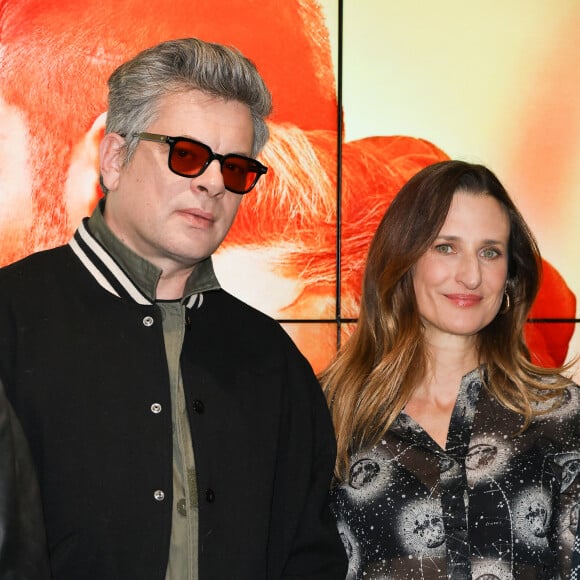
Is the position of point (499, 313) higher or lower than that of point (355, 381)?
higher

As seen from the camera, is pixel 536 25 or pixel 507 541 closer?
pixel 507 541

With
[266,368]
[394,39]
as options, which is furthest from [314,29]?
[266,368]

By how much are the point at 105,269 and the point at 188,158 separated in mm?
259

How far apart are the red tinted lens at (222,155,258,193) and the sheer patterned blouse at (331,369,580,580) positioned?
76 centimetres

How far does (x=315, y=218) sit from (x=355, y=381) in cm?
122

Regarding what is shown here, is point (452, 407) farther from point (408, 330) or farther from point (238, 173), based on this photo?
point (238, 173)

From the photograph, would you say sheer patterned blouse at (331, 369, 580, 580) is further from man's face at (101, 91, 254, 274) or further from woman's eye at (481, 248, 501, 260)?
man's face at (101, 91, 254, 274)

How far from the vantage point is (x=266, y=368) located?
6.68 ft

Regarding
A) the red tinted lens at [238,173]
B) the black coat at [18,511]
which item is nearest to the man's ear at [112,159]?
the red tinted lens at [238,173]

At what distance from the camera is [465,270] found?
2385 mm

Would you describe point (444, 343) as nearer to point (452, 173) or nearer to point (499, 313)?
point (499, 313)

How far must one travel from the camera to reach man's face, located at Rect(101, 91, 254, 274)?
6.10 ft

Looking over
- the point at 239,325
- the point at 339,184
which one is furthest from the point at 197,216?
the point at 339,184

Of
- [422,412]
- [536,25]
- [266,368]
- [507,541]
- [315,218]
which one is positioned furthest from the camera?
[536,25]
